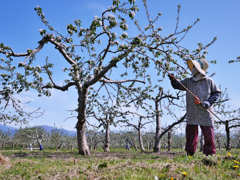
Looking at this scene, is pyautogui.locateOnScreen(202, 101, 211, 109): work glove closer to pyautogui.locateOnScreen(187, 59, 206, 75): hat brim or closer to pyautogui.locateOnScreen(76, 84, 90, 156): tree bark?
pyautogui.locateOnScreen(187, 59, 206, 75): hat brim

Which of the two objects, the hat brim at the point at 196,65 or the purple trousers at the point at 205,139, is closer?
the purple trousers at the point at 205,139

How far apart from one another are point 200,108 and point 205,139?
824 mm

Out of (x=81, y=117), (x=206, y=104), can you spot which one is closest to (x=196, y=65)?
(x=206, y=104)

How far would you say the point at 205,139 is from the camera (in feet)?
16.4

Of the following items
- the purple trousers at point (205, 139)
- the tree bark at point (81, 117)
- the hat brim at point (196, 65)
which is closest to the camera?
the purple trousers at point (205, 139)

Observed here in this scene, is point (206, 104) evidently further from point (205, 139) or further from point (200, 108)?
point (205, 139)

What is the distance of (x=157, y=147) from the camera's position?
1166cm

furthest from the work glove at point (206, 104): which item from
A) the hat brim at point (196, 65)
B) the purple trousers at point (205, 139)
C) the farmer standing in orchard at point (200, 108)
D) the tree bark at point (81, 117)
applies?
the tree bark at point (81, 117)

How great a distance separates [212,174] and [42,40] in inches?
298

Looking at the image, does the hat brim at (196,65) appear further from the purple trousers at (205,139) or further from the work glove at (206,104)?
the purple trousers at (205,139)

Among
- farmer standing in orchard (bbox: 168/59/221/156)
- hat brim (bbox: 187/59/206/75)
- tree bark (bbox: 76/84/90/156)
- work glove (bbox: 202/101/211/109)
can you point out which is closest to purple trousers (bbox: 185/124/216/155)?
farmer standing in orchard (bbox: 168/59/221/156)

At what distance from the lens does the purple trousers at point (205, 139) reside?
4.88 metres

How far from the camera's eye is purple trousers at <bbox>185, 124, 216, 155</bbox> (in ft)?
16.0

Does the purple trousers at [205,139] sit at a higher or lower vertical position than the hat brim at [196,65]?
lower
